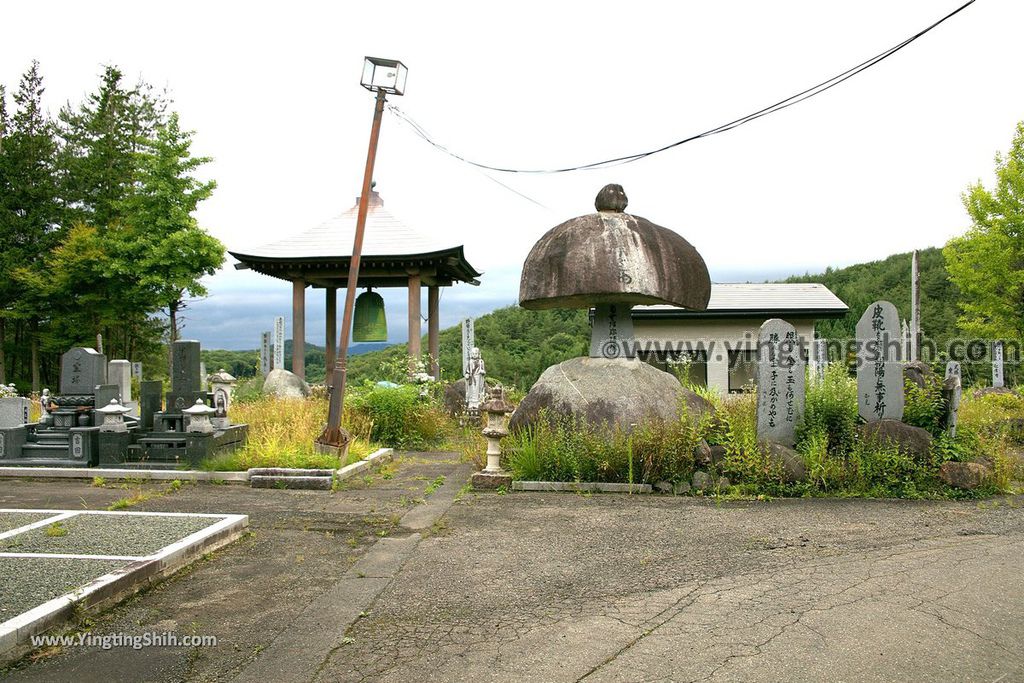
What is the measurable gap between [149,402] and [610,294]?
762cm

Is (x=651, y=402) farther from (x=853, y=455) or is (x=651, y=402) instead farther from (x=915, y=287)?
(x=915, y=287)

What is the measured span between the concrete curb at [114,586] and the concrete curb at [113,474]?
3128 mm

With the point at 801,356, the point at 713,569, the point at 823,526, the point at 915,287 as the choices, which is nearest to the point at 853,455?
the point at 801,356

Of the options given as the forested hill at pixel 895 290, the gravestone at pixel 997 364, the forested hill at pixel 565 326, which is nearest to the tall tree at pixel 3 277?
the forested hill at pixel 565 326

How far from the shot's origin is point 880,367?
8.70 metres

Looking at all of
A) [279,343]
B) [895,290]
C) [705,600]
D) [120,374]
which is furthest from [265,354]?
[895,290]

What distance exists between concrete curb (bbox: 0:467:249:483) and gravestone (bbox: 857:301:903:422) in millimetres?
8013

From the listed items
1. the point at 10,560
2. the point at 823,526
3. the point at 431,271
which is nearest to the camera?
the point at 10,560

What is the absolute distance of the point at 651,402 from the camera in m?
9.15

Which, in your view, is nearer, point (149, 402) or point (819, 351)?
point (149, 402)

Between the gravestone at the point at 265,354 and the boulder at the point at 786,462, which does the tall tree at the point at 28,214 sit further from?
the boulder at the point at 786,462

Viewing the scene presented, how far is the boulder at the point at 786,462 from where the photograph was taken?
26.5 feet

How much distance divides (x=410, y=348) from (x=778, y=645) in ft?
49.7

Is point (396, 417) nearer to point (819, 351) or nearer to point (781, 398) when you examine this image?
point (781, 398)
